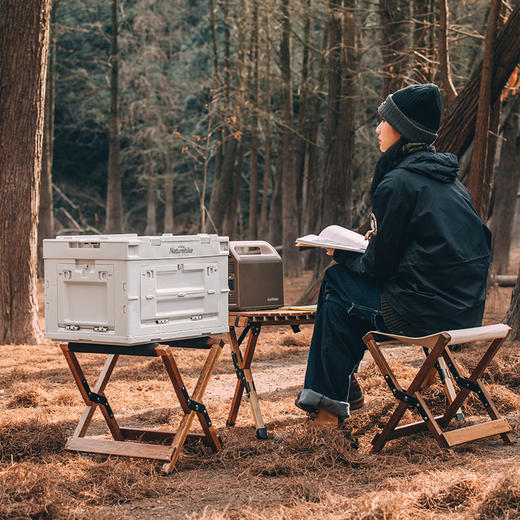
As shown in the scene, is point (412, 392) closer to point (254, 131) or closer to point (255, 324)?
point (255, 324)

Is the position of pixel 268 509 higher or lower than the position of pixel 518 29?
lower

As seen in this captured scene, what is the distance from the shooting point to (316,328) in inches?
184

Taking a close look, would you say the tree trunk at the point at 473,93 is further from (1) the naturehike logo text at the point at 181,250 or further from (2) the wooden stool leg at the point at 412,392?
(1) the naturehike logo text at the point at 181,250

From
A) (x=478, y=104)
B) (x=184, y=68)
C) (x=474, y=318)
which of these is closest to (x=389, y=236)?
(x=474, y=318)

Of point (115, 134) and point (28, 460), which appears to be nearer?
point (28, 460)

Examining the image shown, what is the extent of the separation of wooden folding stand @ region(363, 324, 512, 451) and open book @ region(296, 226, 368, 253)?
0.53 m

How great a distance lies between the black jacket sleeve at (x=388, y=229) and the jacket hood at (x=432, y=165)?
106 millimetres

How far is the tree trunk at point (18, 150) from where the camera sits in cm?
935

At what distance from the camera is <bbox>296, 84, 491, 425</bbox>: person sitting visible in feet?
14.4

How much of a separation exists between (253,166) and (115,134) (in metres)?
4.20

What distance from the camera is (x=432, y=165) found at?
4.55 meters

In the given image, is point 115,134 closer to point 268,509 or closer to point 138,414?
point 138,414

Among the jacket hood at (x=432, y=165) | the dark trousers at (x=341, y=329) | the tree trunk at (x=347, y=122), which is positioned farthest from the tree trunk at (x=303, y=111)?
the dark trousers at (x=341, y=329)

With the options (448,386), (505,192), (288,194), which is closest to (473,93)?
(448,386)
